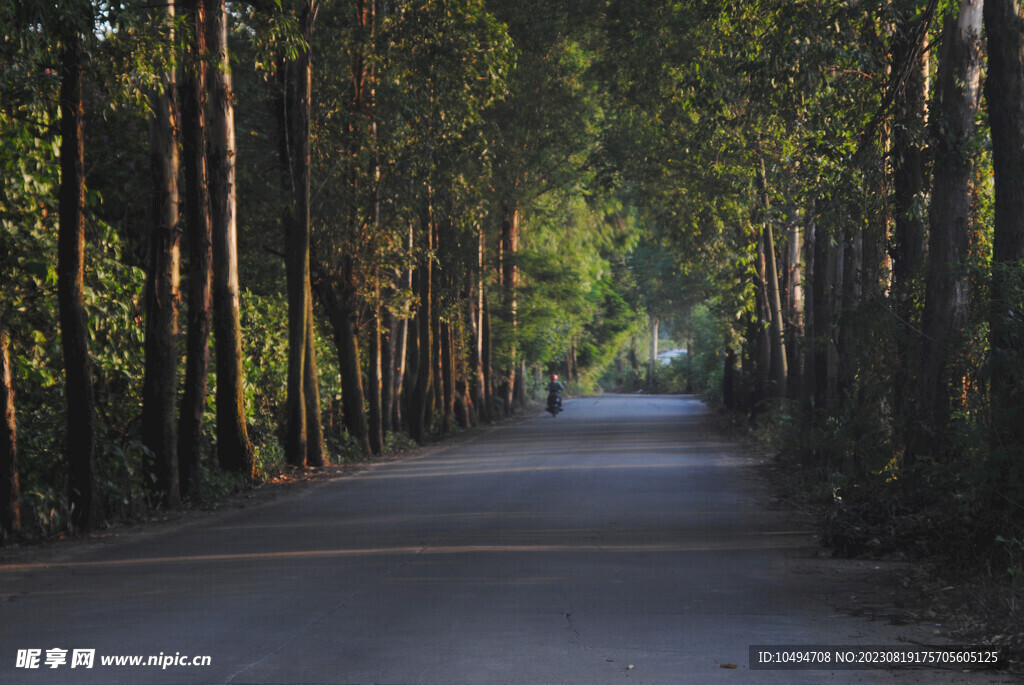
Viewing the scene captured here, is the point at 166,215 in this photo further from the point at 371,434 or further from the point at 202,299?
the point at 371,434

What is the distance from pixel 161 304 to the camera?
17.5m

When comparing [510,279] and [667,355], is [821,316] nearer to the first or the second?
[510,279]

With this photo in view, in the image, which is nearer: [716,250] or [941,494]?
[941,494]

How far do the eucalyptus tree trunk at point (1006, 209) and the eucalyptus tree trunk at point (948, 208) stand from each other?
200cm

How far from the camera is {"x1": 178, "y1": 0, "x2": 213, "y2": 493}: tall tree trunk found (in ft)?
61.1

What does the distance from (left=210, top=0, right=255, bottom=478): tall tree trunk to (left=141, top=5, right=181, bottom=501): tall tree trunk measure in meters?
2.61

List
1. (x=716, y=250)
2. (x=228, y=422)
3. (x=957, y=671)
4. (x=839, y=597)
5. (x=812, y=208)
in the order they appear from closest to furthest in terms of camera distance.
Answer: (x=957, y=671), (x=839, y=597), (x=228, y=422), (x=812, y=208), (x=716, y=250)

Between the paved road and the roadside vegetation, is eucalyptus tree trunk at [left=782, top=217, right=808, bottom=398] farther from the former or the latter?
the paved road

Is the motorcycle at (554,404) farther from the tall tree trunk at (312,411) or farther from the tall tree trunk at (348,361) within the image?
the tall tree trunk at (312,411)

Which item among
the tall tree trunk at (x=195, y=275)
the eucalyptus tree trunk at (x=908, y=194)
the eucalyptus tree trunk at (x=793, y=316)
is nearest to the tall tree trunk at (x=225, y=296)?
the tall tree trunk at (x=195, y=275)

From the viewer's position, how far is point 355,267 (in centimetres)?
2869

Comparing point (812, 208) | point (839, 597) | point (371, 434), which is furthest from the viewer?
point (371, 434)

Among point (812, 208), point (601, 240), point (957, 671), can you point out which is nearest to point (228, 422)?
point (812, 208)

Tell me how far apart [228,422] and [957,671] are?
50.0 feet
